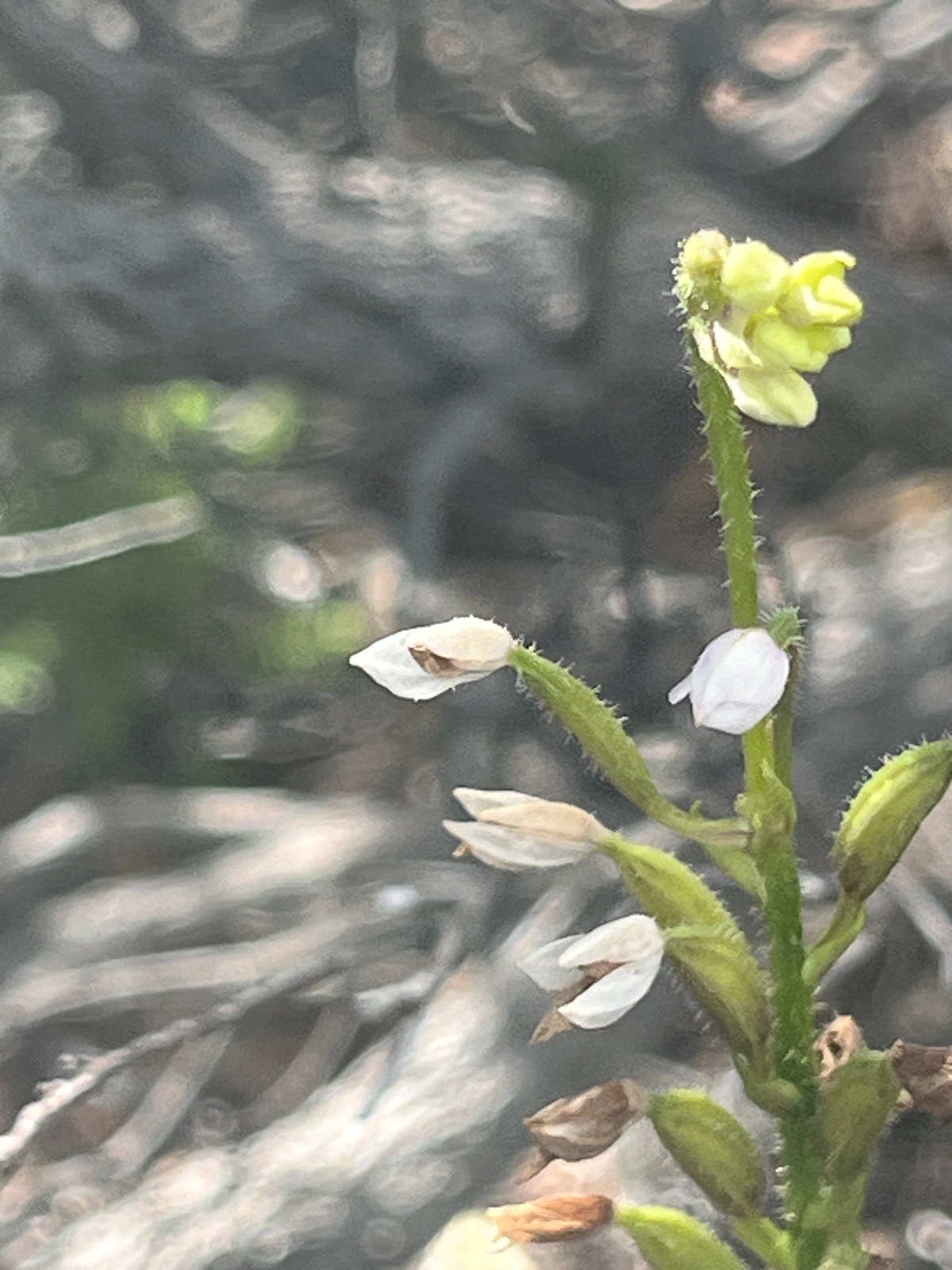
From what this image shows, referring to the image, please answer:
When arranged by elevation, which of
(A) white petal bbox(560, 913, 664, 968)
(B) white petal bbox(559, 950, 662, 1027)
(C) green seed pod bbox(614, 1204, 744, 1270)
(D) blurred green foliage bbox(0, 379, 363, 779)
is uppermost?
(A) white petal bbox(560, 913, 664, 968)

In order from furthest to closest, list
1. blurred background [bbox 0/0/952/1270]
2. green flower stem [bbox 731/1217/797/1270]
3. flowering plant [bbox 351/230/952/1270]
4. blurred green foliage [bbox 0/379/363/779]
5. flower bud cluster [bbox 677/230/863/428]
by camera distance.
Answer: blurred green foliage [bbox 0/379/363/779], blurred background [bbox 0/0/952/1270], green flower stem [bbox 731/1217/797/1270], flowering plant [bbox 351/230/952/1270], flower bud cluster [bbox 677/230/863/428]

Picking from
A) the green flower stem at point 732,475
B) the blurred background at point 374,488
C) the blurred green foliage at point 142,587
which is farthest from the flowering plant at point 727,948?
the blurred green foliage at point 142,587

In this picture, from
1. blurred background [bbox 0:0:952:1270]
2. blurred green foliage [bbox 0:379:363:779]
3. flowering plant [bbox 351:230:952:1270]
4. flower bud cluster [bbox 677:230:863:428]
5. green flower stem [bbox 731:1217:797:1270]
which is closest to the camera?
flower bud cluster [bbox 677:230:863:428]

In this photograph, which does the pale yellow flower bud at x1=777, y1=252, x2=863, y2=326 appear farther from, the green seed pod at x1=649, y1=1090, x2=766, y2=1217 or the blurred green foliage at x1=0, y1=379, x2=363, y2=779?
the blurred green foliage at x1=0, y1=379, x2=363, y2=779

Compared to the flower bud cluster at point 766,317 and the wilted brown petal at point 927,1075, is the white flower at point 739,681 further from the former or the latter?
the wilted brown petal at point 927,1075

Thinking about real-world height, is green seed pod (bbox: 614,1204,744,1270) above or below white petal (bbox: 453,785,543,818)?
below

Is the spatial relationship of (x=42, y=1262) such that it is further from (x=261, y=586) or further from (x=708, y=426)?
(x=708, y=426)

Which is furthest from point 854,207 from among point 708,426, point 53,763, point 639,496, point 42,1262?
point 42,1262

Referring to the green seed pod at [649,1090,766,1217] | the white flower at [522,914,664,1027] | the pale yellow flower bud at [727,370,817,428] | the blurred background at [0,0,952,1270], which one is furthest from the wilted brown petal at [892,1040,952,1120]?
the blurred background at [0,0,952,1270]
